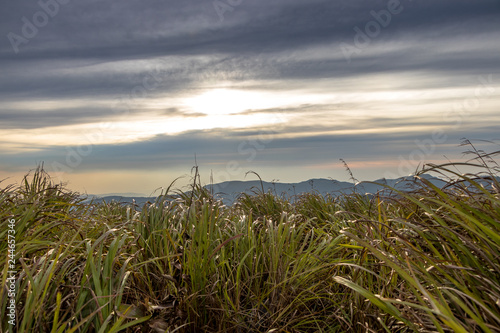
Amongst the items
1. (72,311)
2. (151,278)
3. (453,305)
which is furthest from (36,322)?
(453,305)

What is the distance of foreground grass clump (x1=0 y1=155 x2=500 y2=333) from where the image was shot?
240cm

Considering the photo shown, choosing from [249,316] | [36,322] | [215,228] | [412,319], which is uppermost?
[215,228]

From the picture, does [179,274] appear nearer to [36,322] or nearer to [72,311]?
[72,311]

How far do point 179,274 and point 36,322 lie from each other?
1.26m

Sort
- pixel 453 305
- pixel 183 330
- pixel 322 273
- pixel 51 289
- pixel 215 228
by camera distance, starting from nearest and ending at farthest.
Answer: pixel 453 305, pixel 51 289, pixel 183 330, pixel 322 273, pixel 215 228

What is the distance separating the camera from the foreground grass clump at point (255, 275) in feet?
7.88

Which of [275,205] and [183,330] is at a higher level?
[275,205]

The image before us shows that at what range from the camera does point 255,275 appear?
3.97 metres

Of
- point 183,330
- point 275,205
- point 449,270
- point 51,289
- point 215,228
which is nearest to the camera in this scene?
point 449,270

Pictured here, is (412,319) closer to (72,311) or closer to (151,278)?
(72,311)

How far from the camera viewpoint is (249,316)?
12.4 feet

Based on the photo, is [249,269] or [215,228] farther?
[215,228]

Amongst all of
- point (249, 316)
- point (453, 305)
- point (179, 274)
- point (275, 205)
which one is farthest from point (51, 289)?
point (275, 205)

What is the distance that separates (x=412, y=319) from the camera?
99.3 inches
